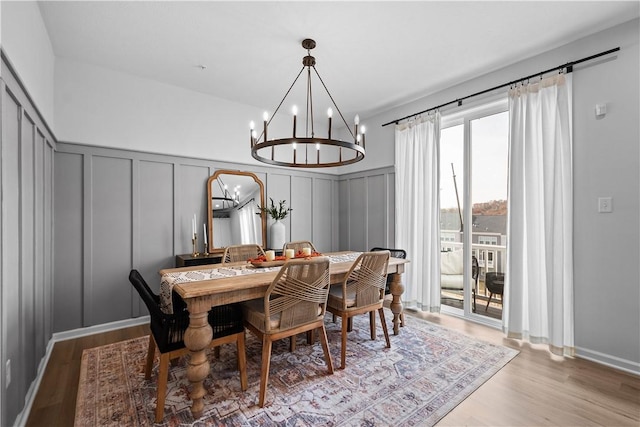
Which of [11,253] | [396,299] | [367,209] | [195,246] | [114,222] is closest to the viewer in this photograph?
[11,253]

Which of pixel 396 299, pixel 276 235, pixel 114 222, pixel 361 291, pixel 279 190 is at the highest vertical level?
pixel 279 190

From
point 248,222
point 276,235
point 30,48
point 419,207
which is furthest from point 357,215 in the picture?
point 30,48

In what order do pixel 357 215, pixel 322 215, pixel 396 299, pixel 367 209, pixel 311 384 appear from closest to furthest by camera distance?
1. pixel 311 384
2. pixel 396 299
3. pixel 367 209
4. pixel 357 215
5. pixel 322 215

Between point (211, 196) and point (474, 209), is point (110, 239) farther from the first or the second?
point (474, 209)

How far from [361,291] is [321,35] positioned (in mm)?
2238

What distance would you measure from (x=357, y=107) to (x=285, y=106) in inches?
41.6

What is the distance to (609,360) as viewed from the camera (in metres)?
2.36

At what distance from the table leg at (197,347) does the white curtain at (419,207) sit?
2760 millimetres

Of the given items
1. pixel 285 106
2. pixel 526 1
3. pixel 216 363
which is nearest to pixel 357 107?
pixel 285 106

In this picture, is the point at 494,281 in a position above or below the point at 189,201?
below

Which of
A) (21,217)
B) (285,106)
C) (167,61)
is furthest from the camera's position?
(285,106)

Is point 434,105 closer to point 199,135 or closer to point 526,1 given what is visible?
point 526,1

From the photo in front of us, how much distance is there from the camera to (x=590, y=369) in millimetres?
2305

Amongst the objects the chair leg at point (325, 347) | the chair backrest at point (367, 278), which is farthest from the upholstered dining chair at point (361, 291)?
the chair leg at point (325, 347)
